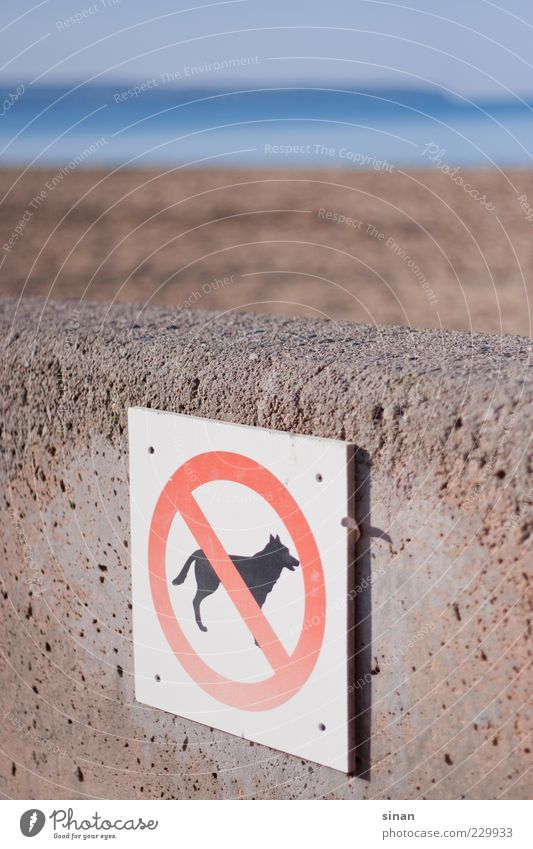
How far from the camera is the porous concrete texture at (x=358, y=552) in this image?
1488mm

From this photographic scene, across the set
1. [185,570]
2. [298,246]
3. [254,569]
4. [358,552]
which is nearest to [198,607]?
[185,570]

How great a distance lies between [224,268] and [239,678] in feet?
32.3

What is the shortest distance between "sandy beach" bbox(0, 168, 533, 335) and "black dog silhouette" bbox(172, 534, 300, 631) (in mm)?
6041

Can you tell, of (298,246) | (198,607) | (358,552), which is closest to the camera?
(358,552)

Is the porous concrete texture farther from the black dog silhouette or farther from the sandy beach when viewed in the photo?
the sandy beach

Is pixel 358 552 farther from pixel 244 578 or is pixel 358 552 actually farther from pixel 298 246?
pixel 298 246

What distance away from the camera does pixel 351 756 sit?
1683mm

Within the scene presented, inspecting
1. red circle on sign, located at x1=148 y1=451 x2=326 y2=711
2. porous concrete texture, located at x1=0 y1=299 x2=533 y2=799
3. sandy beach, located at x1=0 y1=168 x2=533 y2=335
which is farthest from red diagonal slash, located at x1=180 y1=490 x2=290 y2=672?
sandy beach, located at x1=0 y1=168 x2=533 y2=335

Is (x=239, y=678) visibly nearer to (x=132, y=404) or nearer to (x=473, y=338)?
(x=132, y=404)

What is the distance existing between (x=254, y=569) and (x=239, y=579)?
5 cm

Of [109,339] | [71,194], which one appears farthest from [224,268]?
[109,339]

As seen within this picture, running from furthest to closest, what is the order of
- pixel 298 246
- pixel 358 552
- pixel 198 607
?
pixel 298 246 < pixel 198 607 < pixel 358 552

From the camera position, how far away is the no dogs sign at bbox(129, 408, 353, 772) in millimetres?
1654

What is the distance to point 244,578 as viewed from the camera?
1.77 metres
